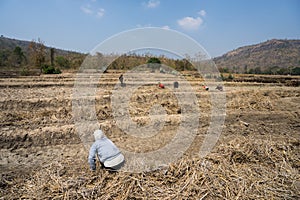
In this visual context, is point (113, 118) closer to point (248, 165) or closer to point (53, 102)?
point (53, 102)

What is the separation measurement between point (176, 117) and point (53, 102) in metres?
5.48

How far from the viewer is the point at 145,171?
369 centimetres

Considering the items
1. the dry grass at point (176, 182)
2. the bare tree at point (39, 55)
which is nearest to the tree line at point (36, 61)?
the bare tree at point (39, 55)

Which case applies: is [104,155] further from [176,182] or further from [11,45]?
[11,45]

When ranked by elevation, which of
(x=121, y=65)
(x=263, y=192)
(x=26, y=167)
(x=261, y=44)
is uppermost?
(x=261, y=44)

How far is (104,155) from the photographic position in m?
3.68

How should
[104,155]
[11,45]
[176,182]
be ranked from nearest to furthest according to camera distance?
[176,182]
[104,155]
[11,45]

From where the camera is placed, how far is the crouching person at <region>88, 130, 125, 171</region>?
12.1ft

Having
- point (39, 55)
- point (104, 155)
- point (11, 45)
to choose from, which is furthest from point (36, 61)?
point (11, 45)

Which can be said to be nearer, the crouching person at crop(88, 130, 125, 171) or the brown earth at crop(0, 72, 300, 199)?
the brown earth at crop(0, 72, 300, 199)

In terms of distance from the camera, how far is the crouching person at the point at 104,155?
367cm

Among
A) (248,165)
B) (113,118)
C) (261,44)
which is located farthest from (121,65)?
(261,44)

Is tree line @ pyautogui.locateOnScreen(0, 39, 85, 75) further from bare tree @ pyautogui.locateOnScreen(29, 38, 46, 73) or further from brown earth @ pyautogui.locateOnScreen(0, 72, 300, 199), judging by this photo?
brown earth @ pyautogui.locateOnScreen(0, 72, 300, 199)

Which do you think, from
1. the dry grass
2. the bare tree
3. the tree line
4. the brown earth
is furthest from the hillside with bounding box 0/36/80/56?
the dry grass
